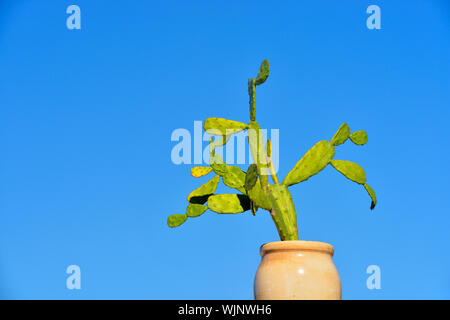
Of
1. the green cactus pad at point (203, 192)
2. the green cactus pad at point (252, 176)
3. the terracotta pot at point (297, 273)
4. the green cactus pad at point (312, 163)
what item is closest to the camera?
the terracotta pot at point (297, 273)

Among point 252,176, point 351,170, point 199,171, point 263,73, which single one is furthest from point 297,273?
point 263,73

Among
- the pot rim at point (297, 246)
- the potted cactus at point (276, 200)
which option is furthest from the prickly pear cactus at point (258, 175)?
the pot rim at point (297, 246)

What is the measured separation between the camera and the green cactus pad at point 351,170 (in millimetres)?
2348

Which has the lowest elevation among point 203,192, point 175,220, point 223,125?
point 175,220

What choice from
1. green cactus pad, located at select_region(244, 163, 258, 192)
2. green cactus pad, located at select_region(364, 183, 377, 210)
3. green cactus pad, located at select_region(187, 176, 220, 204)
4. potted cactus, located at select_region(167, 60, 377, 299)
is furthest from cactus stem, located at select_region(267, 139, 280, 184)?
green cactus pad, located at select_region(364, 183, 377, 210)

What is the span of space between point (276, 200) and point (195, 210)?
13.9 inches

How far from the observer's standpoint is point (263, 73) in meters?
2.29

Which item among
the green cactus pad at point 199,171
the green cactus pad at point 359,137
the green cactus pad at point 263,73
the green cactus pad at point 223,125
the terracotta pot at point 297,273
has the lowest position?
the terracotta pot at point 297,273

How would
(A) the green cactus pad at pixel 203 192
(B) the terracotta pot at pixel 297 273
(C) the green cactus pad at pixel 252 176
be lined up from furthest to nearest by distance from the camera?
(A) the green cactus pad at pixel 203 192, (C) the green cactus pad at pixel 252 176, (B) the terracotta pot at pixel 297 273

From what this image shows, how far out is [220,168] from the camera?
7.99 ft

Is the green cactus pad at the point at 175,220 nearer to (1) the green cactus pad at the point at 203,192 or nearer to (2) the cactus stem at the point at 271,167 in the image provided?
(1) the green cactus pad at the point at 203,192

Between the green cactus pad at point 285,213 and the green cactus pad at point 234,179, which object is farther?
the green cactus pad at point 234,179

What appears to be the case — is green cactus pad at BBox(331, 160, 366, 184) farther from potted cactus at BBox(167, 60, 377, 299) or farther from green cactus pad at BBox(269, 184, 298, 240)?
green cactus pad at BBox(269, 184, 298, 240)

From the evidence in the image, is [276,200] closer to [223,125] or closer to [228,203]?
[228,203]
